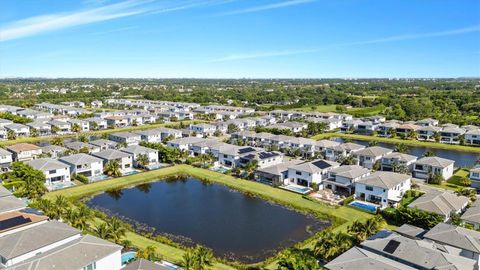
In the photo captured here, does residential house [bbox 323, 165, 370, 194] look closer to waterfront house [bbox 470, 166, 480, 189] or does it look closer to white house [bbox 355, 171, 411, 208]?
white house [bbox 355, 171, 411, 208]

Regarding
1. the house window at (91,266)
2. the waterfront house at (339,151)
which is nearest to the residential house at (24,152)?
the house window at (91,266)

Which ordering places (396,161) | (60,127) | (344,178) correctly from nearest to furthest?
(344,178) → (396,161) → (60,127)

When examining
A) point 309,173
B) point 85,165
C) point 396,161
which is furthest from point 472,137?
point 85,165

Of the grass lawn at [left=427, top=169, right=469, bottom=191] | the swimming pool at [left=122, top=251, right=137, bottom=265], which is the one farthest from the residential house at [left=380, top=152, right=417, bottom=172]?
the swimming pool at [left=122, top=251, right=137, bottom=265]

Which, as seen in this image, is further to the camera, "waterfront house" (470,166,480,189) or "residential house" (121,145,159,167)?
"residential house" (121,145,159,167)

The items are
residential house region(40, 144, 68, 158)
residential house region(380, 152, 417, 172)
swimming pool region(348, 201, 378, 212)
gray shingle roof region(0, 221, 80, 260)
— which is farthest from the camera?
residential house region(40, 144, 68, 158)

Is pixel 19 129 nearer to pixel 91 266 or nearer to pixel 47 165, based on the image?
pixel 47 165
